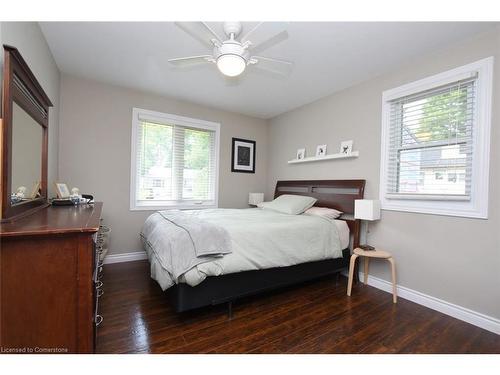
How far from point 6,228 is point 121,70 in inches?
94.7

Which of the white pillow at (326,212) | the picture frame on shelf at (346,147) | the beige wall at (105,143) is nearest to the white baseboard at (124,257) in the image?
the beige wall at (105,143)

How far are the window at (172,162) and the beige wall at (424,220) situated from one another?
69.0 inches

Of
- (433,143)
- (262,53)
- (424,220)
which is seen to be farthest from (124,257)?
(433,143)

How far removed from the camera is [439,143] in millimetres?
2238

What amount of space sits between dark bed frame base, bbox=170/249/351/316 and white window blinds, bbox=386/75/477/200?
126 cm

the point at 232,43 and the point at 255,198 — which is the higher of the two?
the point at 232,43

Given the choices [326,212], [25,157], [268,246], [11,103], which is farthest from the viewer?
[326,212]

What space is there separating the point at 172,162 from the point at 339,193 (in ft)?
8.49

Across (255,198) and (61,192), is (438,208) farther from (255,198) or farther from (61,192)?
(61,192)

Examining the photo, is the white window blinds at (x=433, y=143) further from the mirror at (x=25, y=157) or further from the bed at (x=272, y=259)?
the mirror at (x=25, y=157)

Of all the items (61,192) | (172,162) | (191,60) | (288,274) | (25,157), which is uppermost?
(191,60)

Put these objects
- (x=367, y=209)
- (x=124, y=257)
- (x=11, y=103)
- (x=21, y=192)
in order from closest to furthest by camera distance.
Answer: (x=11, y=103) → (x=21, y=192) → (x=367, y=209) → (x=124, y=257)

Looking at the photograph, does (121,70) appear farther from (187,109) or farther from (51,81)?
(187,109)

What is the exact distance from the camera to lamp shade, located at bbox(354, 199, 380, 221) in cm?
249
